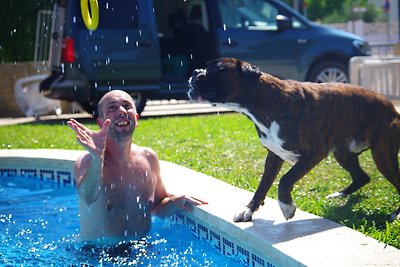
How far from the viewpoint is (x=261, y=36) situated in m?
13.3

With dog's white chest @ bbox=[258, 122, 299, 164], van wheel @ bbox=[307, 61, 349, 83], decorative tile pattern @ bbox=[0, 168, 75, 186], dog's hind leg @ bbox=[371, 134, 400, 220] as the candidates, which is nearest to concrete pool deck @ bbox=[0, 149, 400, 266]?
dog's white chest @ bbox=[258, 122, 299, 164]

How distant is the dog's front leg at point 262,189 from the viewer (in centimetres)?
474

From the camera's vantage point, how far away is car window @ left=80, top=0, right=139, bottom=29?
12.0 m

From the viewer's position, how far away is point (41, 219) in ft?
21.4

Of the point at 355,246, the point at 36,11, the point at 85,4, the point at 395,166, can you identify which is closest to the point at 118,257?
the point at 355,246

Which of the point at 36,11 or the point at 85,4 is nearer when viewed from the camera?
the point at 85,4

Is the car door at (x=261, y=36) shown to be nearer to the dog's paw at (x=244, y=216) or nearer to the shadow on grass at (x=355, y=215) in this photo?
the shadow on grass at (x=355, y=215)

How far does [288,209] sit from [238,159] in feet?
10.9

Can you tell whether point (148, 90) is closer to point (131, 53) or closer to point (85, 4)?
point (131, 53)

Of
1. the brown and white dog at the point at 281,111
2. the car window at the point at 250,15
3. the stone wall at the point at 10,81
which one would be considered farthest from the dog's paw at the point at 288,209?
the stone wall at the point at 10,81

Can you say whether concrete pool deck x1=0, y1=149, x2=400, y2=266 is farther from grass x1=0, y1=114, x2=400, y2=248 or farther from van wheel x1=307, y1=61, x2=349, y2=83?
van wheel x1=307, y1=61, x2=349, y2=83

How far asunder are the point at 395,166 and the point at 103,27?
770 centimetres

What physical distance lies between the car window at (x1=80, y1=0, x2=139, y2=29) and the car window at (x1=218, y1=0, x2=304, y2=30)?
164cm

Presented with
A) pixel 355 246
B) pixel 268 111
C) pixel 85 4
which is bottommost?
pixel 355 246
